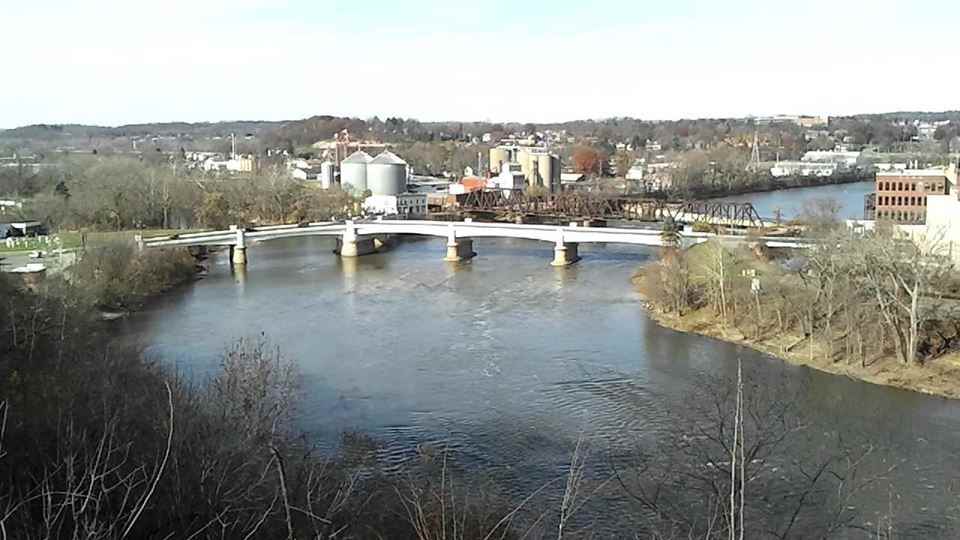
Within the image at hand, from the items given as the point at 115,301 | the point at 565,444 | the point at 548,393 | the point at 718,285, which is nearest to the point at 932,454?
the point at 565,444

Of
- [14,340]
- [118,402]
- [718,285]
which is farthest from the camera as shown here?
[718,285]

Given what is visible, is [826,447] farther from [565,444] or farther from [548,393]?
[548,393]

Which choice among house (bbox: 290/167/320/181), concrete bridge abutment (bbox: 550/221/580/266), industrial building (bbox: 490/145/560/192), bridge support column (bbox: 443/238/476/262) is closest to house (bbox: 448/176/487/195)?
industrial building (bbox: 490/145/560/192)

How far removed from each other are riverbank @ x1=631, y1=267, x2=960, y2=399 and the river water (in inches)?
6.6

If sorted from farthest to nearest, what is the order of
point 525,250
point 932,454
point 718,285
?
point 525,250, point 718,285, point 932,454

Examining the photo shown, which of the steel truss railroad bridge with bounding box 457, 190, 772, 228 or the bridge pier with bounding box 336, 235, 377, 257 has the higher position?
the steel truss railroad bridge with bounding box 457, 190, 772, 228

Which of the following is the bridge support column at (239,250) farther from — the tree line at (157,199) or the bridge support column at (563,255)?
the bridge support column at (563,255)

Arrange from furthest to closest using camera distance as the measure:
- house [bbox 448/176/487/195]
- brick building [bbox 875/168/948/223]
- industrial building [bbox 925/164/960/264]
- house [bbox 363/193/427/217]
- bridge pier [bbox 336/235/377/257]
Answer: house [bbox 448/176/487/195] < house [bbox 363/193/427/217] < brick building [bbox 875/168/948/223] < bridge pier [bbox 336/235/377/257] < industrial building [bbox 925/164/960/264]

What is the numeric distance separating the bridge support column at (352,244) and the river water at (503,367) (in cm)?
215

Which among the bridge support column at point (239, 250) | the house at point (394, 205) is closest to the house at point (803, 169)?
the house at point (394, 205)

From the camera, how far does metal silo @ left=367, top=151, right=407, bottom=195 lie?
75.6ft

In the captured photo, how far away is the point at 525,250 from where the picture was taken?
17.0 meters

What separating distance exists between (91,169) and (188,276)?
6998mm

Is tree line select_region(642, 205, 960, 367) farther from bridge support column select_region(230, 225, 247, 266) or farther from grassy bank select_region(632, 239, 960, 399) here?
bridge support column select_region(230, 225, 247, 266)
